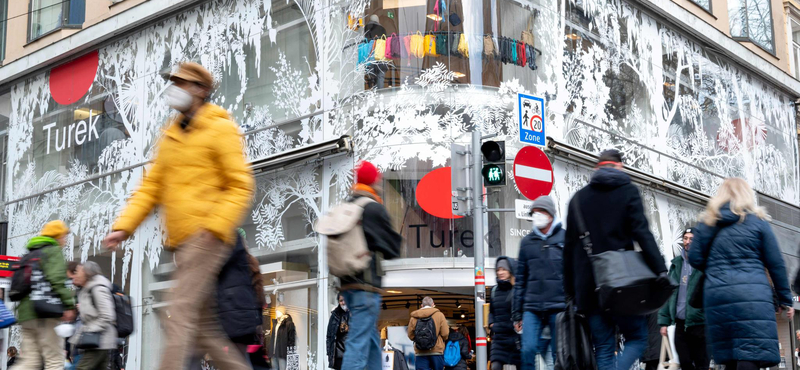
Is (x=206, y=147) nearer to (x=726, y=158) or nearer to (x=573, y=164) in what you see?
(x=573, y=164)

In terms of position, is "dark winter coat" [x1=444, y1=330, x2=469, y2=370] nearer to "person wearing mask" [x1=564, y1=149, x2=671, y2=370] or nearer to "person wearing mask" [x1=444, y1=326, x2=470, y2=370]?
"person wearing mask" [x1=444, y1=326, x2=470, y2=370]

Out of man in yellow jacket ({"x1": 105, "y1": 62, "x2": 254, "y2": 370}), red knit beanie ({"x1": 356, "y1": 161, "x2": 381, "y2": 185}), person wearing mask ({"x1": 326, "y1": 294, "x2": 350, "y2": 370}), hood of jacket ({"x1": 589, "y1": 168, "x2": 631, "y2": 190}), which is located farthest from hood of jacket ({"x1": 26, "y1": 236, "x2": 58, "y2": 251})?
person wearing mask ({"x1": 326, "y1": 294, "x2": 350, "y2": 370})

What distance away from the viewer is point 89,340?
912cm

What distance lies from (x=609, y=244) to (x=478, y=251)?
5.76 m

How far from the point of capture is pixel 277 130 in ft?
61.4

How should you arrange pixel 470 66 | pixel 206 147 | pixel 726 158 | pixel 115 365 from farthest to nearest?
pixel 726 158, pixel 470 66, pixel 115 365, pixel 206 147

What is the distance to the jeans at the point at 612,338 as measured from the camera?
666 cm

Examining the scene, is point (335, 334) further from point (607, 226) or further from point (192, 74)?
point (192, 74)

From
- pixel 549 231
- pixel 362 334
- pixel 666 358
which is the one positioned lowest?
pixel 666 358

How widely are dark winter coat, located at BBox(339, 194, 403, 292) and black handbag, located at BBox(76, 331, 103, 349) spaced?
3.21 metres

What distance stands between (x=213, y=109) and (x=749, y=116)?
21864 mm

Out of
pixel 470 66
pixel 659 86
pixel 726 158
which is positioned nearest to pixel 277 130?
pixel 470 66

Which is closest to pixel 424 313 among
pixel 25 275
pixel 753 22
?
pixel 25 275

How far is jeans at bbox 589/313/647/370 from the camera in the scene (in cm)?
666
